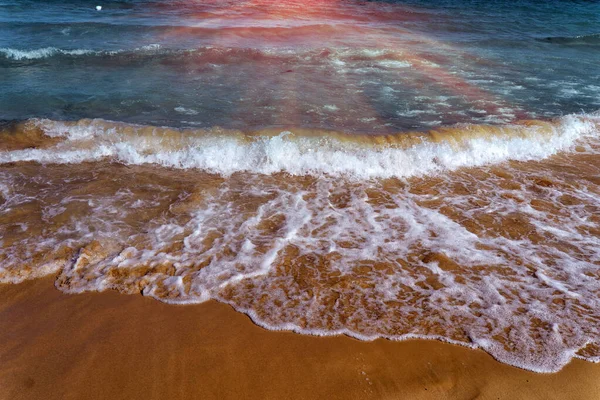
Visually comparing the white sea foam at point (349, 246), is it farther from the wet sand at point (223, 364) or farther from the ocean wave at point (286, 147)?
the wet sand at point (223, 364)

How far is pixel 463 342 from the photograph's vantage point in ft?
9.59

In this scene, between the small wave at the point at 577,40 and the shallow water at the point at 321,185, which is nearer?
the shallow water at the point at 321,185

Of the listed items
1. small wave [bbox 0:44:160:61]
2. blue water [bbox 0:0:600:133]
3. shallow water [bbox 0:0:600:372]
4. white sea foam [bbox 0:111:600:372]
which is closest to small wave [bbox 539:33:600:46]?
blue water [bbox 0:0:600:133]

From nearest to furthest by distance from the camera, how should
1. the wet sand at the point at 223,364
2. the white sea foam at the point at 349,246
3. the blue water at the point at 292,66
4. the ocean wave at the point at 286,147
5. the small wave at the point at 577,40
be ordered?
the wet sand at the point at 223,364 → the white sea foam at the point at 349,246 → the ocean wave at the point at 286,147 → the blue water at the point at 292,66 → the small wave at the point at 577,40

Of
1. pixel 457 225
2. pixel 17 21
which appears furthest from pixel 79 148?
pixel 17 21

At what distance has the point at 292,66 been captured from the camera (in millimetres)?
10297

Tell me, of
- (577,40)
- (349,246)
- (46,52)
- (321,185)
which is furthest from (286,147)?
(577,40)

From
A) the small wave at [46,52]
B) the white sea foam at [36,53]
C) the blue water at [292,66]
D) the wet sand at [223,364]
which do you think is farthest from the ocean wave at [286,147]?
the white sea foam at [36,53]

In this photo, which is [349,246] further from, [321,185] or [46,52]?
[46,52]

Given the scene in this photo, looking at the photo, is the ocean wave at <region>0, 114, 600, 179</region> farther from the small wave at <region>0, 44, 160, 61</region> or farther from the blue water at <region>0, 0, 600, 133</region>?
the small wave at <region>0, 44, 160, 61</region>

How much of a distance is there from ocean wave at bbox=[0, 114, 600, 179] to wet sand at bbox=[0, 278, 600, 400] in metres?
2.86

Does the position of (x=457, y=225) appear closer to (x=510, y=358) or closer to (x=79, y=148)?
(x=510, y=358)

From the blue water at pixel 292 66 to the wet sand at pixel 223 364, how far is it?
438cm

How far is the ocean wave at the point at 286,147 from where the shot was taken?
18.8ft
